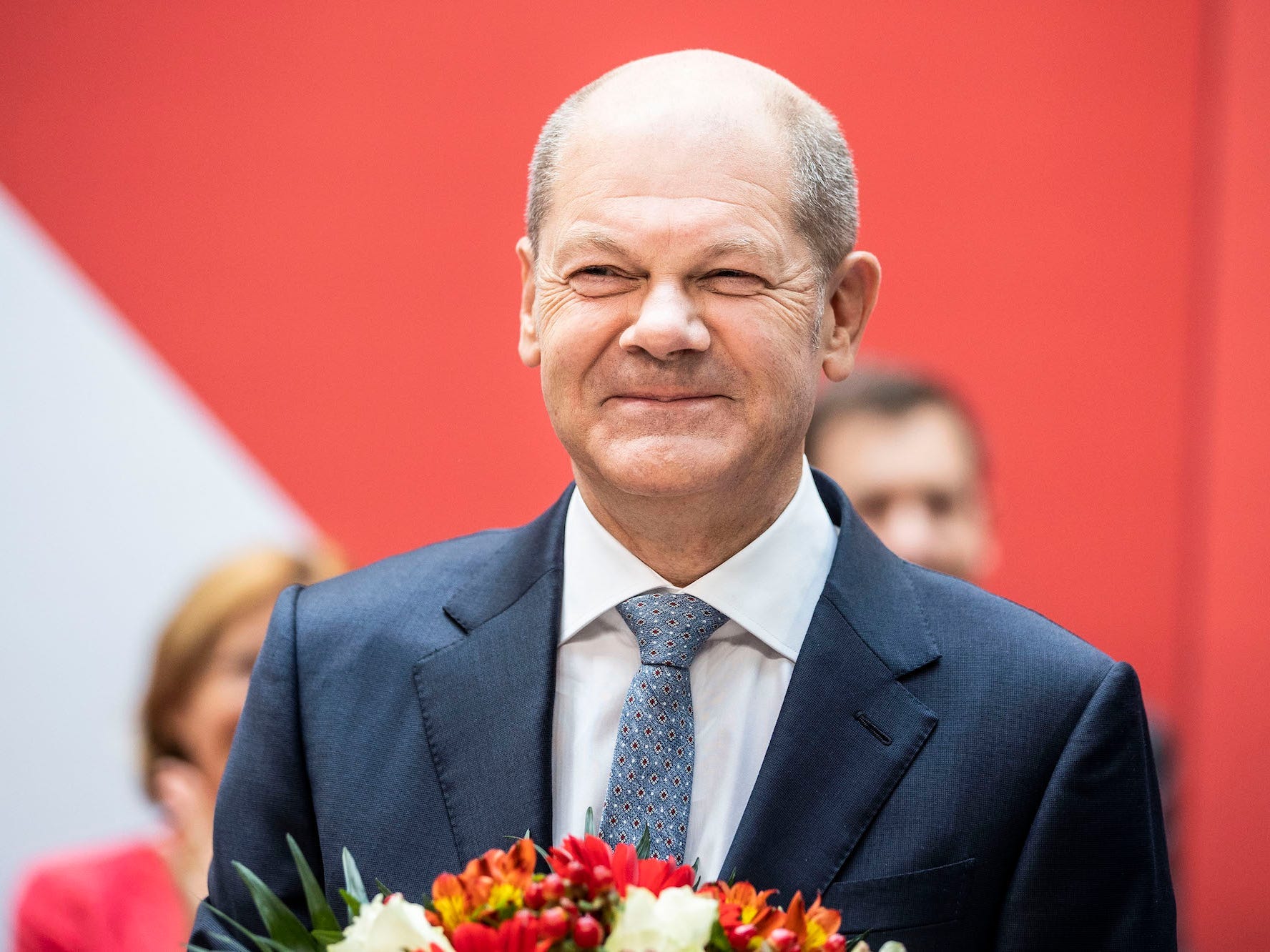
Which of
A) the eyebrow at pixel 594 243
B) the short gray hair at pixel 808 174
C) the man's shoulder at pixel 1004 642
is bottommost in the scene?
the man's shoulder at pixel 1004 642

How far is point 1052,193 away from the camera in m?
2.84

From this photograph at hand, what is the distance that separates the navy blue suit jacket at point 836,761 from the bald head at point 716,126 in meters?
0.33

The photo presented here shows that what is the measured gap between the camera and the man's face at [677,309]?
123 centimetres

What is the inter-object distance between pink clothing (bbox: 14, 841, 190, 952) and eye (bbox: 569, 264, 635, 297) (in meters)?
1.57

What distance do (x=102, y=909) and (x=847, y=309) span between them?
69.0 inches

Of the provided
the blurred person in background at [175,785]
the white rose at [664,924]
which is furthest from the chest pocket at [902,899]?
the blurred person in background at [175,785]

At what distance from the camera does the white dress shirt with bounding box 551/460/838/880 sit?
129 centimetres

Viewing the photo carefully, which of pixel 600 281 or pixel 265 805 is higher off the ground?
pixel 600 281

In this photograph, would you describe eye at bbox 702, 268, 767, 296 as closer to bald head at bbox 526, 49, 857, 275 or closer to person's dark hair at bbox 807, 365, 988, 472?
bald head at bbox 526, 49, 857, 275

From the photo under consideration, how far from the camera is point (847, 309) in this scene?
1.42 metres

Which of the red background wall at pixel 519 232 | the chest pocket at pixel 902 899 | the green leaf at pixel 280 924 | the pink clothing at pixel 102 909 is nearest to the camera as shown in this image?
the green leaf at pixel 280 924

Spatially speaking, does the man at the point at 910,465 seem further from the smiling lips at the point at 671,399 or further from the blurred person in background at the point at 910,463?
the smiling lips at the point at 671,399

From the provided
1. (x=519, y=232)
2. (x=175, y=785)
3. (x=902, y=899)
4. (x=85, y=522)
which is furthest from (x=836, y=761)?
(x=85, y=522)

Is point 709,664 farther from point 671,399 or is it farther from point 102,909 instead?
point 102,909
